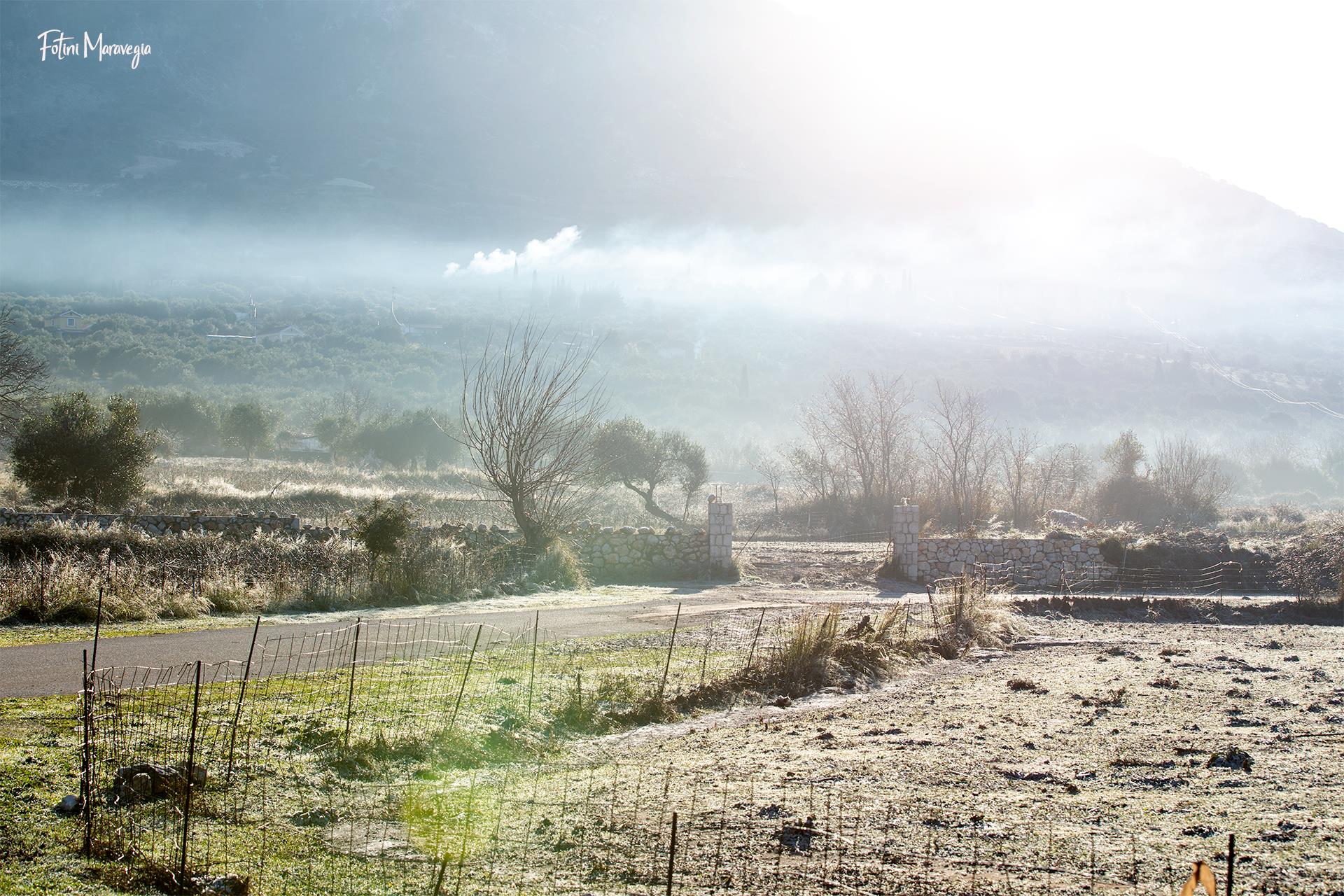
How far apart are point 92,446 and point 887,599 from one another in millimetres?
21772

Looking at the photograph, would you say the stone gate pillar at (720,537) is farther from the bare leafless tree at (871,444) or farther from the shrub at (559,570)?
the bare leafless tree at (871,444)

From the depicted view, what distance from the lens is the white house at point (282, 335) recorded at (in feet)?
392

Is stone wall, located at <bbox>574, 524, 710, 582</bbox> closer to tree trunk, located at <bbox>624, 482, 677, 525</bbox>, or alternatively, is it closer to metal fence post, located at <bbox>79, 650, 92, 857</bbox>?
metal fence post, located at <bbox>79, 650, 92, 857</bbox>

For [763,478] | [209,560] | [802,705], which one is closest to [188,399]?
[763,478]

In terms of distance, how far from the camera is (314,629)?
1315 cm

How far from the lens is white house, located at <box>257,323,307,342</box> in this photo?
392ft

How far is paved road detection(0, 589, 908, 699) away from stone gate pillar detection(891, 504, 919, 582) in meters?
3.91

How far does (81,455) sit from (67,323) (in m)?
93.2

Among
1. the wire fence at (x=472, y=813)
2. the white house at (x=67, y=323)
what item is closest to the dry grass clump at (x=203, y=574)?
the wire fence at (x=472, y=813)

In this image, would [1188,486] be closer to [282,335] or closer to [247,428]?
A: [247,428]

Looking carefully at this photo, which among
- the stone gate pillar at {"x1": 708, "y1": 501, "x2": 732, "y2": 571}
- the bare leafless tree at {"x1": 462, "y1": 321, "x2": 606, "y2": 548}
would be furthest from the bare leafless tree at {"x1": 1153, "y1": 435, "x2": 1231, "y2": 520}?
the bare leafless tree at {"x1": 462, "y1": 321, "x2": 606, "y2": 548}

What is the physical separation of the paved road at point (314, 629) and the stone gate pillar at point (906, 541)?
3906mm

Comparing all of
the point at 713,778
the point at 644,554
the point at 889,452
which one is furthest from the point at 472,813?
the point at 889,452

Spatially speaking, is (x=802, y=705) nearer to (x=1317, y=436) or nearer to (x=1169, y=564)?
(x=1169, y=564)
